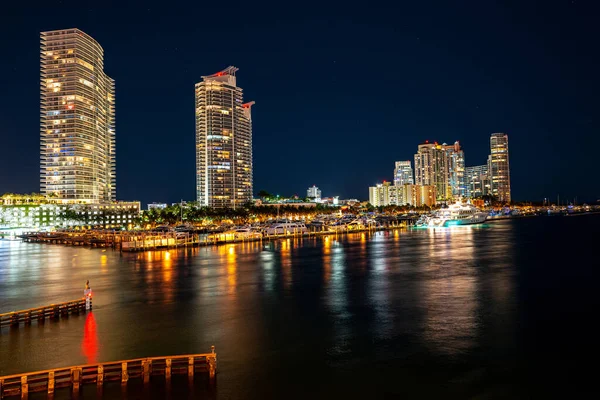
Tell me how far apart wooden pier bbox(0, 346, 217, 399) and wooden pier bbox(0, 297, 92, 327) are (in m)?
11.1

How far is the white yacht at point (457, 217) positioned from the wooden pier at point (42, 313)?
13570 cm

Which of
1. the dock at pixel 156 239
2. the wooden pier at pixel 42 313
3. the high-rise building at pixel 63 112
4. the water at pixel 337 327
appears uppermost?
the high-rise building at pixel 63 112

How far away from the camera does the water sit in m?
18.2

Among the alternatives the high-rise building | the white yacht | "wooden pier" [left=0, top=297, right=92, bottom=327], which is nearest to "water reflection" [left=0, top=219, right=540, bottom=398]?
"wooden pier" [left=0, top=297, right=92, bottom=327]

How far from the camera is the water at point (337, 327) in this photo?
59.8 ft

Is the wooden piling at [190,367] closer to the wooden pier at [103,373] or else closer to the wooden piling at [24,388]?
the wooden pier at [103,373]

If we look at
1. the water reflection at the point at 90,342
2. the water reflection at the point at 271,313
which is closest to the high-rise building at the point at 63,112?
the water reflection at the point at 271,313

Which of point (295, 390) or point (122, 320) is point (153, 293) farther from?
point (295, 390)

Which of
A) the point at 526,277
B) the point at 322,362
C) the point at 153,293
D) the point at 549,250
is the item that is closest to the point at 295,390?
the point at 322,362

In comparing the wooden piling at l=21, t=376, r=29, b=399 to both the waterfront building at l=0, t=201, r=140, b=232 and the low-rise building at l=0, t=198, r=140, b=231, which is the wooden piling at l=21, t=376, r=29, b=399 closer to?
the waterfront building at l=0, t=201, r=140, b=232

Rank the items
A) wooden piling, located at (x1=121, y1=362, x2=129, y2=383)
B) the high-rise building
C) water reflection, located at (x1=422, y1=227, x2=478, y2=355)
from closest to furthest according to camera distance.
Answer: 1. wooden piling, located at (x1=121, y1=362, x2=129, y2=383)
2. water reflection, located at (x1=422, y1=227, x2=478, y2=355)
3. the high-rise building

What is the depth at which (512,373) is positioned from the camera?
18844 mm

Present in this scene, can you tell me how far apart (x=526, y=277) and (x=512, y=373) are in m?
27.7

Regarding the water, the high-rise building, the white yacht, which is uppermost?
the high-rise building
